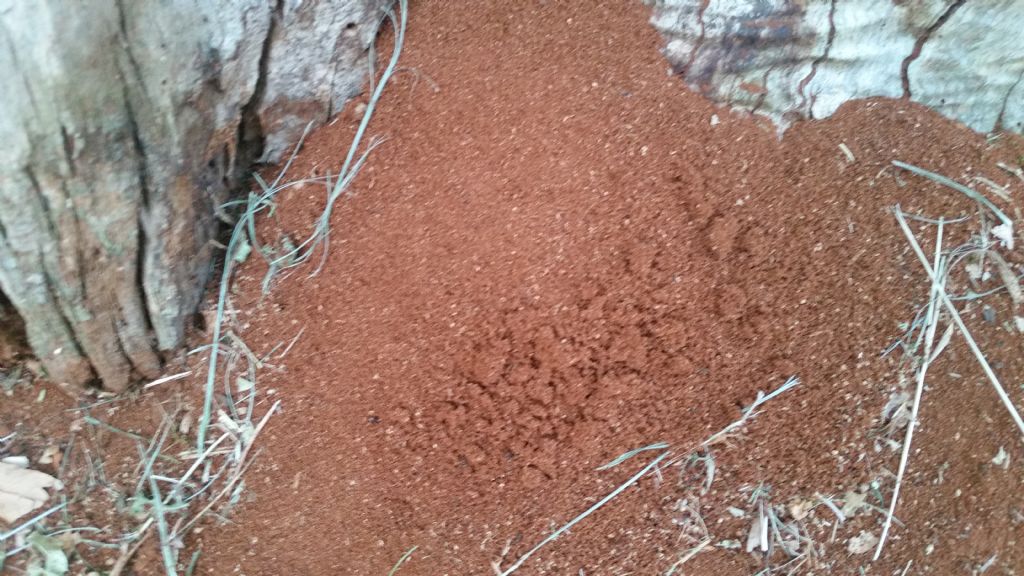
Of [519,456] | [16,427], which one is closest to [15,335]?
[16,427]

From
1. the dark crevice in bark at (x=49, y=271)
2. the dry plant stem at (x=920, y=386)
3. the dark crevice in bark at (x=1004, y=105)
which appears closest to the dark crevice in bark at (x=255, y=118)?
the dark crevice in bark at (x=49, y=271)

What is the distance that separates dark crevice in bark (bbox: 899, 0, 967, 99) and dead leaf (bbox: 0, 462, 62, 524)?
249cm

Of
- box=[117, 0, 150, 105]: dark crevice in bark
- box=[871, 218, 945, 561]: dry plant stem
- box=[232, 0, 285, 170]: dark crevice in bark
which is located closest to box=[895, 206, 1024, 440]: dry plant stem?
box=[871, 218, 945, 561]: dry plant stem

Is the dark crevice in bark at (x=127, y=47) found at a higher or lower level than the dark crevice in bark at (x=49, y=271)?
higher

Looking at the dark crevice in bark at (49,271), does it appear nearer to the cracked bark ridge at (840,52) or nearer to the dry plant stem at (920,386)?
the cracked bark ridge at (840,52)

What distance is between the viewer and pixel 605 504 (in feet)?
5.88

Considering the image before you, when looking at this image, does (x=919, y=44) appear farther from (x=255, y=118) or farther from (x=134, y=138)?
(x=134, y=138)

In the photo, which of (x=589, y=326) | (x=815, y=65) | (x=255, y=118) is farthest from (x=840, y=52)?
(x=255, y=118)

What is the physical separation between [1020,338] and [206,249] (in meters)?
2.19

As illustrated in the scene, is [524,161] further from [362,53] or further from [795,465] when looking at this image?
[795,465]

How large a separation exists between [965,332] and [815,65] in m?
0.81

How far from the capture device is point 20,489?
1.87 m

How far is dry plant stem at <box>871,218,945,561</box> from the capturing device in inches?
72.7

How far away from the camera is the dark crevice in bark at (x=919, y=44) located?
1.93m
